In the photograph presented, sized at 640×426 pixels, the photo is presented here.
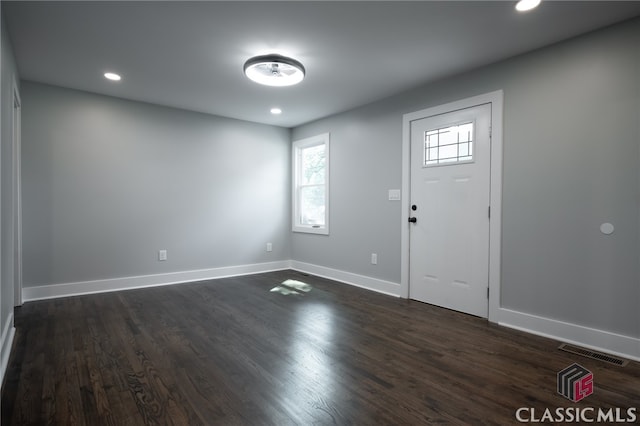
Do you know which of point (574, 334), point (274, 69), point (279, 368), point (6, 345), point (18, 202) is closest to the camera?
point (279, 368)

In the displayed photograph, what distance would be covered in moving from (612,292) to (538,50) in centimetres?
205

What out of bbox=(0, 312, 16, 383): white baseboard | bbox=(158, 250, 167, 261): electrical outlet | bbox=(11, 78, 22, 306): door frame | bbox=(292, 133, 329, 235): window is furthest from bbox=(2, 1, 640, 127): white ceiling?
bbox=(0, 312, 16, 383): white baseboard

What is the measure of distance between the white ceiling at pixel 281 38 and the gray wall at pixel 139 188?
0.57 meters

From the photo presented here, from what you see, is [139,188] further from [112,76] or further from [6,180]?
[6,180]

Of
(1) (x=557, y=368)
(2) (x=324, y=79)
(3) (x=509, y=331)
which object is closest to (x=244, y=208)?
(2) (x=324, y=79)

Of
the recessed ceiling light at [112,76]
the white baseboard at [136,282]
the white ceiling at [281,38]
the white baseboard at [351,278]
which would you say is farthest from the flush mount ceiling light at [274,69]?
the white baseboard at [136,282]

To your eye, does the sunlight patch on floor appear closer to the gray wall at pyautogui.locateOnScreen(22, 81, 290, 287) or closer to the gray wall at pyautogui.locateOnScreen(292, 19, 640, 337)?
the gray wall at pyautogui.locateOnScreen(22, 81, 290, 287)

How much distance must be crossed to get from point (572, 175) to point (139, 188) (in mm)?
4745

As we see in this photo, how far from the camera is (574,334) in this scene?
264 centimetres

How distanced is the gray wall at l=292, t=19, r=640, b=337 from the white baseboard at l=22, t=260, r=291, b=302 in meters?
3.63

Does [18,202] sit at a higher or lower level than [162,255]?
higher

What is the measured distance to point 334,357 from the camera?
236cm

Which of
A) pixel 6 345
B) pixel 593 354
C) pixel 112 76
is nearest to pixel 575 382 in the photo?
pixel 593 354
